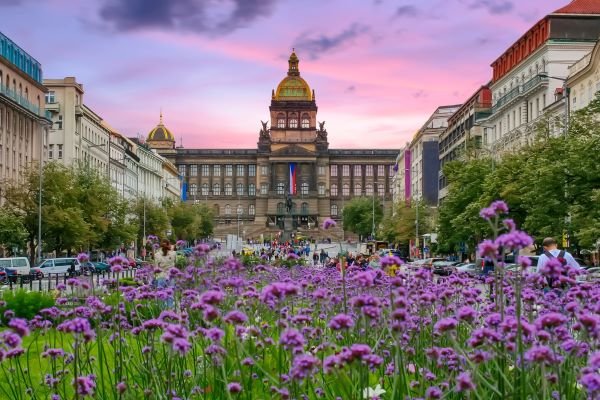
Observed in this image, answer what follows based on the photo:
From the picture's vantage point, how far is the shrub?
824 inches

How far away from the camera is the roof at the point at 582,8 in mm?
75375

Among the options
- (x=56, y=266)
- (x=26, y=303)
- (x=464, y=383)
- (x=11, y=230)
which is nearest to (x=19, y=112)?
(x=11, y=230)

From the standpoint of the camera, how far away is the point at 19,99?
7800 cm

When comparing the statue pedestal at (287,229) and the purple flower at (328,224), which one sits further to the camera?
the statue pedestal at (287,229)

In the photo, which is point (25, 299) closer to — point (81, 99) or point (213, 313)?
point (213, 313)

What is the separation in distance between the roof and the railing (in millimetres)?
39216

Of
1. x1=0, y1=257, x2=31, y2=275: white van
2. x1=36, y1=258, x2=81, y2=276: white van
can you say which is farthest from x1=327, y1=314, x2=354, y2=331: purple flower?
x1=36, y1=258, x2=81, y2=276: white van

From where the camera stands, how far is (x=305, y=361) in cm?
514

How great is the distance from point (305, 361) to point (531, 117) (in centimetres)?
7661

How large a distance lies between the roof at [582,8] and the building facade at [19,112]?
38.2 metres

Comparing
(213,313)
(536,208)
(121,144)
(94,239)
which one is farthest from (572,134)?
(121,144)

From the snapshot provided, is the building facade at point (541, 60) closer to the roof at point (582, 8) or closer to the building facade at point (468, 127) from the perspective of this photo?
the roof at point (582, 8)

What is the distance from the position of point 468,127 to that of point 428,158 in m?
27.9

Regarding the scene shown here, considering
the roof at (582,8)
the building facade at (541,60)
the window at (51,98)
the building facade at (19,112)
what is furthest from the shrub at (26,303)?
the window at (51,98)
